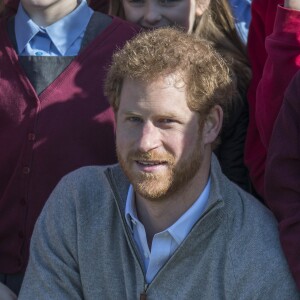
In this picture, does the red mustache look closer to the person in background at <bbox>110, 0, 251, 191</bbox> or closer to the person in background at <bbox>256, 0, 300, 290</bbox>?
the person in background at <bbox>256, 0, 300, 290</bbox>

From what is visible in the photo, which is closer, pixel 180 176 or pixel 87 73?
pixel 180 176

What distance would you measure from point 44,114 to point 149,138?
473 millimetres

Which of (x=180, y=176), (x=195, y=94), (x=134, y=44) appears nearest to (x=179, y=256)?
(x=180, y=176)

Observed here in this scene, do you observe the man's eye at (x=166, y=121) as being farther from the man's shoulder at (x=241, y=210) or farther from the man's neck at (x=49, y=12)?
the man's neck at (x=49, y=12)

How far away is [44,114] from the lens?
297 cm

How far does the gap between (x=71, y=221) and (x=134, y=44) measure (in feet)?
1.92

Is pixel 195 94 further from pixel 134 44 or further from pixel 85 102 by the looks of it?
pixel 85 102

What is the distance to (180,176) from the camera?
270cm

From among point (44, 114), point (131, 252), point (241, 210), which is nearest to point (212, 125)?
point (241, 210)

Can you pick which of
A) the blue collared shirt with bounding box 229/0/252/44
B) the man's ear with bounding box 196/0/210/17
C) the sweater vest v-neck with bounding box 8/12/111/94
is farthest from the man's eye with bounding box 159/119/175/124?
the blue collared shirt with bounding box 229/0/252/44

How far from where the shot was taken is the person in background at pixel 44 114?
298cm

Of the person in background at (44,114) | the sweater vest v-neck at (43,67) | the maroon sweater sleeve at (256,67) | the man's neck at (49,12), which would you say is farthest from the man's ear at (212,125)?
the man's neck at (49,12)

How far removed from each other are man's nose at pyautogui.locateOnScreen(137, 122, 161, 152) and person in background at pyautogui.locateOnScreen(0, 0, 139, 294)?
1.24 ft

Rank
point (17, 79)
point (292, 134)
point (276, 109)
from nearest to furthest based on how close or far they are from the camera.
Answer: point (292, 134) → point (276, 109) → point (17, 79)
